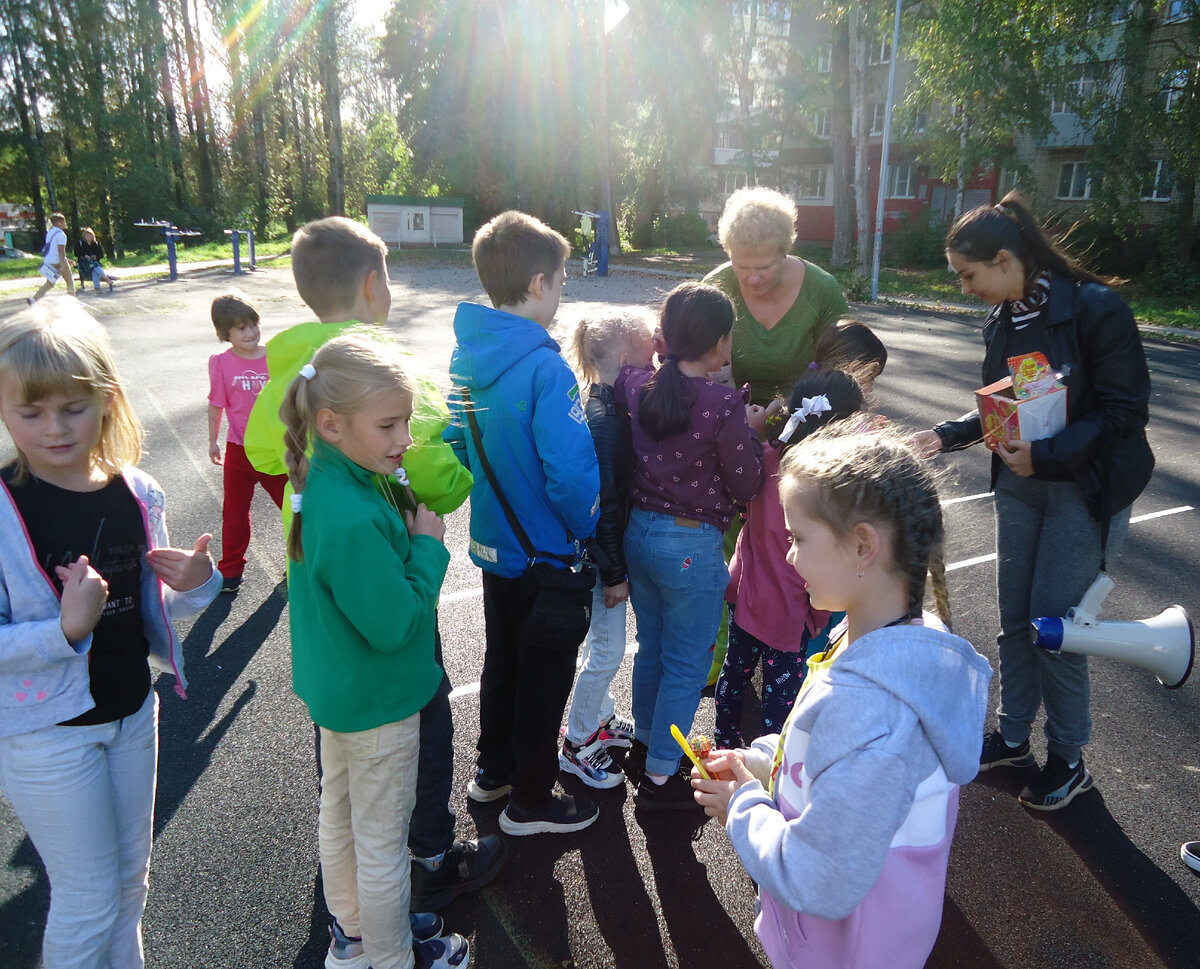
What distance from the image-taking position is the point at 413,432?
6.98 ft

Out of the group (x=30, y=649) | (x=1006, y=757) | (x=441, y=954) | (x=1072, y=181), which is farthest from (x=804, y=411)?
(x=1072, y=181)

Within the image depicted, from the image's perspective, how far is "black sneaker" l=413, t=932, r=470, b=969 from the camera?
7.48ft

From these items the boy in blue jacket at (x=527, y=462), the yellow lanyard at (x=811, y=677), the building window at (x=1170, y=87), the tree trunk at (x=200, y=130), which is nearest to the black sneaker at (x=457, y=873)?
the boy in blue jacket at (x=527, y=462)

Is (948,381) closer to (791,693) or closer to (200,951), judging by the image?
(791,693)

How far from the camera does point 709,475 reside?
2.76 meters

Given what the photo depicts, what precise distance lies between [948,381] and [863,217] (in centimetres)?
1308

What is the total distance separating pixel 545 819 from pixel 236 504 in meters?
2.75

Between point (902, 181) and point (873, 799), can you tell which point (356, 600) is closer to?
point (873, 799)

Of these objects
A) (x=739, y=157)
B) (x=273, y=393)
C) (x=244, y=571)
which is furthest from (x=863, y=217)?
(x=273, y=393)

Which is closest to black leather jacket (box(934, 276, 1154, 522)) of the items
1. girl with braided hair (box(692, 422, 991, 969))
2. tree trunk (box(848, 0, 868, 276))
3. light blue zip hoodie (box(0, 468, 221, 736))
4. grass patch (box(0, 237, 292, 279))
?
girl with braided hair (box(692, 422, 991, 969))

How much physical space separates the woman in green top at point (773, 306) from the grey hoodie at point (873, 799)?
2.20 metres

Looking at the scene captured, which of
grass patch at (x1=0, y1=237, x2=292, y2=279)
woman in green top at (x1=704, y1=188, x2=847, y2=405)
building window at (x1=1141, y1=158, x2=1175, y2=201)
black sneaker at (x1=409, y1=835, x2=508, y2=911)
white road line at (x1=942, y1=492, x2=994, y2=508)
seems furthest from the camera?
grass patch at (x1=0, y1=237, x2=292, y2=279)

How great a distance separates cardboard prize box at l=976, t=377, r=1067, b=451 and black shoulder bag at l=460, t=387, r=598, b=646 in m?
1.52

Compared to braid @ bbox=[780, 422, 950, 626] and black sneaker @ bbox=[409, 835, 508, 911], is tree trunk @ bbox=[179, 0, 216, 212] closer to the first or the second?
black sneaker @ bbox=[409, 835, 508, 911]
